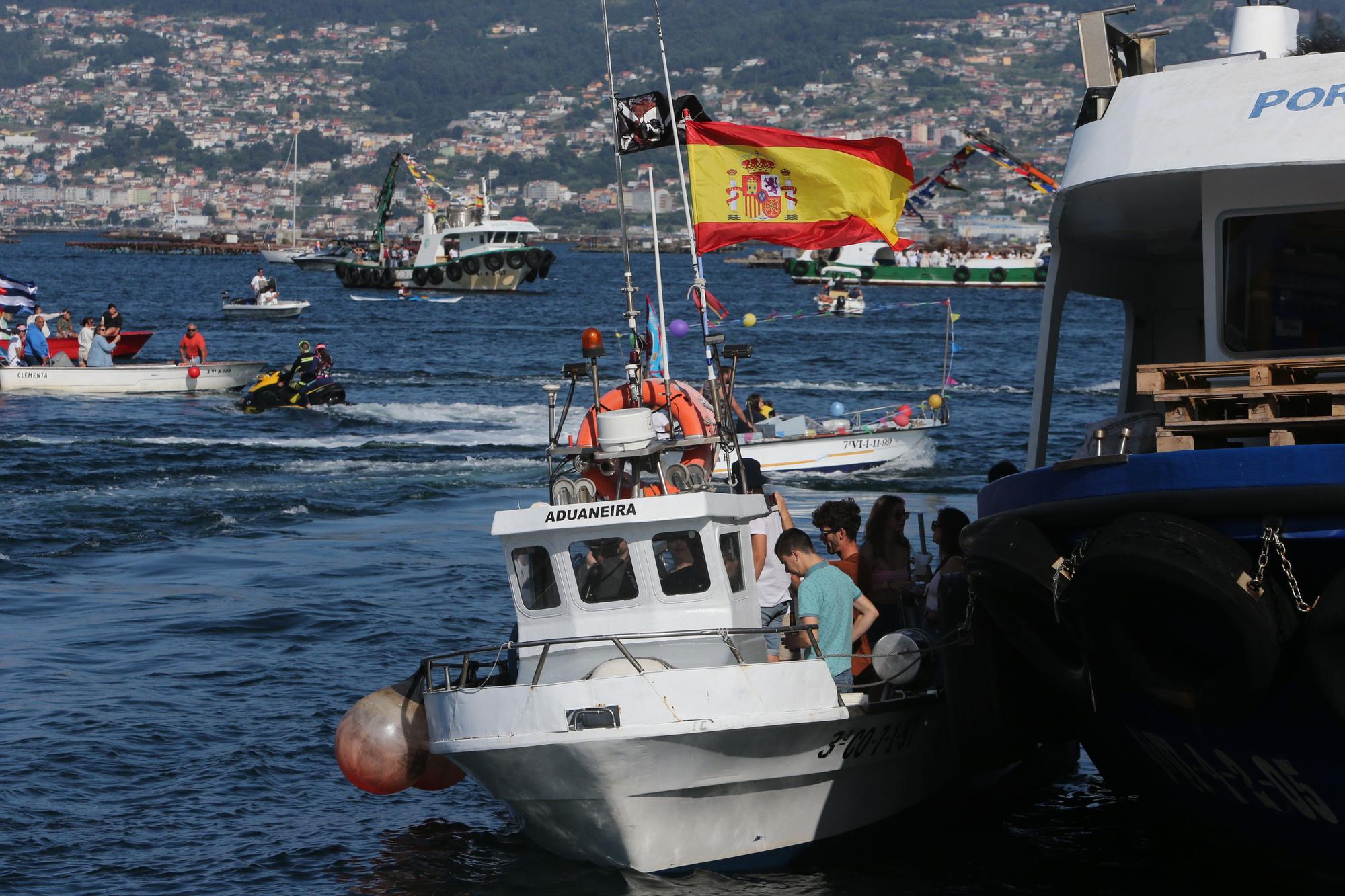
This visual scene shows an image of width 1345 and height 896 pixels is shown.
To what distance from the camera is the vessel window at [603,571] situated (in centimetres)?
1045

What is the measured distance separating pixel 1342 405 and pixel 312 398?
30115 mm

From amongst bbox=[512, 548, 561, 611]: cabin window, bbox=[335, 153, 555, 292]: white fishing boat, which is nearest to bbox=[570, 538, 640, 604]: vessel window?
bbox=[512, 548, 561, 611]: cabin window

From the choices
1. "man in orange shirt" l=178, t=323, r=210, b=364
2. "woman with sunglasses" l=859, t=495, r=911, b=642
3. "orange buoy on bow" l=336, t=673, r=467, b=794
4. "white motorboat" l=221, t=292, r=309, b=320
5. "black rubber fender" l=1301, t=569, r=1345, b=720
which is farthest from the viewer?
A: "white motorboat" l=221, t=292, r=309, b=320

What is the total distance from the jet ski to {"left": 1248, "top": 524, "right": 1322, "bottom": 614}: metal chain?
97.4ft

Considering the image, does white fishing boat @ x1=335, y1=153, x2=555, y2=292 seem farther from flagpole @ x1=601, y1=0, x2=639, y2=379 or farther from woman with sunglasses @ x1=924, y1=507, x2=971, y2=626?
woman with sunglasses @ x1=924, y1=507, x2=971, y2=626

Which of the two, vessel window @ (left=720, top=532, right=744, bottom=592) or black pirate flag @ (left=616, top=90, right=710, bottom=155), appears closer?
vessel window @ (left=720, top=532, right=744, bottom=592)

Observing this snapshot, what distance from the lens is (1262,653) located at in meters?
7.78

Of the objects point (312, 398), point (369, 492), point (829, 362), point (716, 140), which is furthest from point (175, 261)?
point (716, 140)

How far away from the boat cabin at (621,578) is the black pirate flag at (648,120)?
389 cm

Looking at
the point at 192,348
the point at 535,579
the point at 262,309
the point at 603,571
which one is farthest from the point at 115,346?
the point at 603,571

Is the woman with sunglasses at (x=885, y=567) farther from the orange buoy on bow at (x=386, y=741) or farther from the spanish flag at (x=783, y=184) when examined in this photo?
the orange buoy on bow at (x=386, y=741)

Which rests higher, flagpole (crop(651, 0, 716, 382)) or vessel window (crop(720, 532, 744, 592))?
flagpole (crop(651, 0, 716, 382))

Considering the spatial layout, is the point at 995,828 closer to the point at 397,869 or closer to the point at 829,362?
the point at 397,869

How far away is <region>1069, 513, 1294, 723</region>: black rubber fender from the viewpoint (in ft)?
25.5
